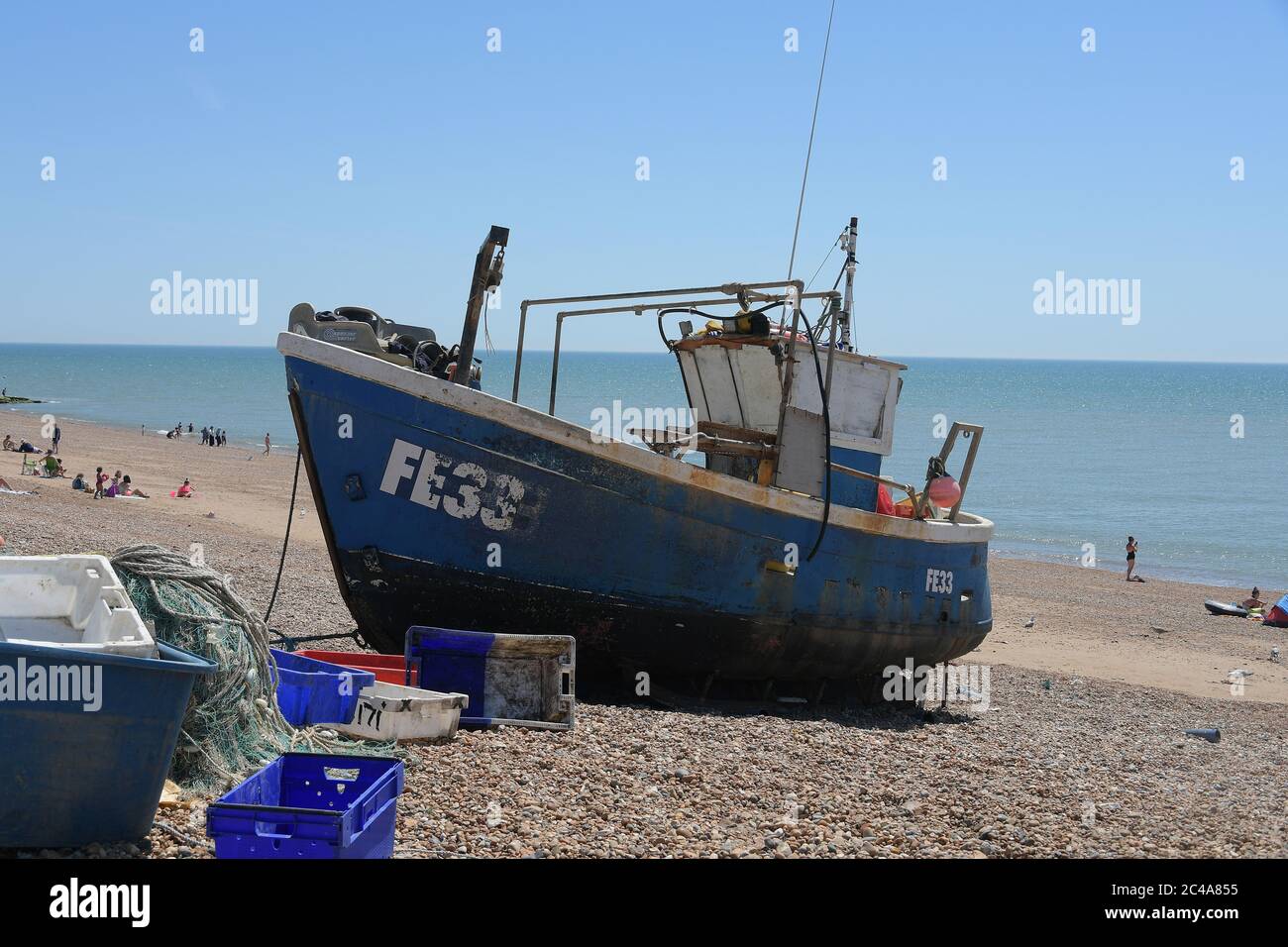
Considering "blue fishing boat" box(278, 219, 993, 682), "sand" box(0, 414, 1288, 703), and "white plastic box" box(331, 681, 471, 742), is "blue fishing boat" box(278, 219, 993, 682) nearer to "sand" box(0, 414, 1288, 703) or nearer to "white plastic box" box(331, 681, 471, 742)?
"white plastic box" box(331, 681, 471, 742)

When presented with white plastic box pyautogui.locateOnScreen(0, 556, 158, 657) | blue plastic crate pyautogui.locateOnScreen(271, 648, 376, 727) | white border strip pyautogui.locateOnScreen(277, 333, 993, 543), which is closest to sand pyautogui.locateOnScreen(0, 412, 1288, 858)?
blue plastic crate pyautogui.locateOnScreen(271, 648, 376, 727)

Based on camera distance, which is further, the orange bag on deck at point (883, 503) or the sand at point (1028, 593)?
the sand at point (1028, 593)

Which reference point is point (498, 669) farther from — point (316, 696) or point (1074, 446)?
point (1074, 446)

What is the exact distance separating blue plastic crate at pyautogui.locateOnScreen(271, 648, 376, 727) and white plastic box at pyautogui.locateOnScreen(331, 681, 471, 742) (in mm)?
71

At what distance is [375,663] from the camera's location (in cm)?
884

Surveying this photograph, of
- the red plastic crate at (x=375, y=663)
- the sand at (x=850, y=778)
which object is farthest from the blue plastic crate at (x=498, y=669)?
the sand at (x=850, y=778)

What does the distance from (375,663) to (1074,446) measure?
74828 millimetres

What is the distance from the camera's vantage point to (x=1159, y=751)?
11.3m

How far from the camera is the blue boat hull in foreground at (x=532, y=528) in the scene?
9.48 m

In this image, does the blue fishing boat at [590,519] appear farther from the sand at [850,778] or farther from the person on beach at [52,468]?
the person on beach at [52,468]

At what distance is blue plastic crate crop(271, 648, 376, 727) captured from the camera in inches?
292

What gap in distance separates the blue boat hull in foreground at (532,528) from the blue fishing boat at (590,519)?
15mm

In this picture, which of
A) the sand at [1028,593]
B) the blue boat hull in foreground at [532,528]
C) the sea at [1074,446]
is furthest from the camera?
the sea at [1074,446]

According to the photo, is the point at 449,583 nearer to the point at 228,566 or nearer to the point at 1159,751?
the point at 1159,751
